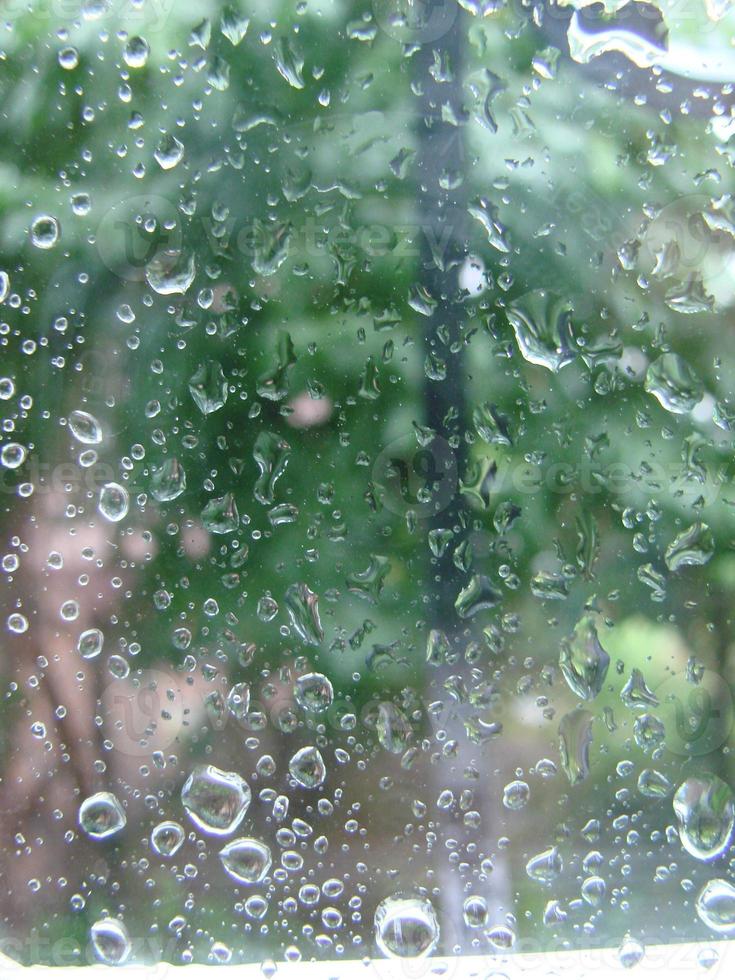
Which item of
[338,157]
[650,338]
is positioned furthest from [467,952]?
[338,157]

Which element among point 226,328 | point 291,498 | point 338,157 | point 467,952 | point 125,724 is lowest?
point 467,952

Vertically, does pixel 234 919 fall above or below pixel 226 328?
below

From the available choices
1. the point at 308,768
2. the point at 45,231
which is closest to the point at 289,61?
the point at 45,231

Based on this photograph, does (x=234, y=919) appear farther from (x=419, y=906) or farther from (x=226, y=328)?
(x=226, y=328)

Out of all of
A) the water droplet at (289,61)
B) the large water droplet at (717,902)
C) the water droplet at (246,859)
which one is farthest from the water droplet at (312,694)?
the water droplet at (289,61)

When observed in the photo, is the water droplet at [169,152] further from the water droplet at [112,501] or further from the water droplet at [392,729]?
the water droplet at [392,729]

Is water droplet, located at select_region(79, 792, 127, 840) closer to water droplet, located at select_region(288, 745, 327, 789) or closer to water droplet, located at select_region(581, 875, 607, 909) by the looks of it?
water droplet, located at select_region(288, 745, 327, 789)
